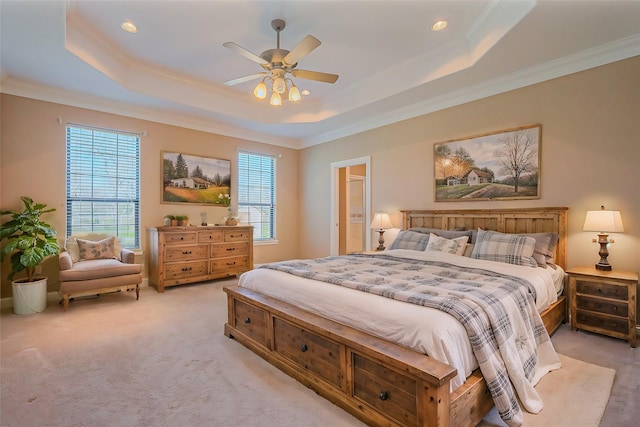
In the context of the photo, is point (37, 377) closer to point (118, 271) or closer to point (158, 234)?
point (118, 271)

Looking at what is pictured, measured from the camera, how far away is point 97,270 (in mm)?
3863

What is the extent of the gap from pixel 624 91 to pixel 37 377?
5672 mm

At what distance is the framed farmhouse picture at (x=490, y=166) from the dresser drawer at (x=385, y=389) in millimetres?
3101

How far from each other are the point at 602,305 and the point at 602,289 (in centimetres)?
15

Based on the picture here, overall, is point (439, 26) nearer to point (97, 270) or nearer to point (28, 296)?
point (97, 270)

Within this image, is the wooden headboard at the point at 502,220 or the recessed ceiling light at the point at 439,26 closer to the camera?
the recessed ceiling light at the point at 439,26

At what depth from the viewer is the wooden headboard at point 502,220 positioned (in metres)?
3.45

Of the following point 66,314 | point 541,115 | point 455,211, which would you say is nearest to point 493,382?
point 455,211

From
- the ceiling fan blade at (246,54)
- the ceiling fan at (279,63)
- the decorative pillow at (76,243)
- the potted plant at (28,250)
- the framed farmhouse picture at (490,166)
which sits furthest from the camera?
the decorative pillow at (76,243)

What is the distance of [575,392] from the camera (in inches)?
82.5

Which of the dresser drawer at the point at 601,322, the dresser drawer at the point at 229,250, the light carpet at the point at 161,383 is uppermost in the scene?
the dresser drawer at the point at 229,250

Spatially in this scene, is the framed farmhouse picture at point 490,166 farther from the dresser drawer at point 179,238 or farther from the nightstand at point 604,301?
the dresser drawer at point 179,238

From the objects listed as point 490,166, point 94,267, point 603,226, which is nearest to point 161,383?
point 94,267

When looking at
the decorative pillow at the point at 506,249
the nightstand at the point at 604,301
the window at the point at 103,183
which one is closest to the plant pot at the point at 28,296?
the window at the point at 103,183
